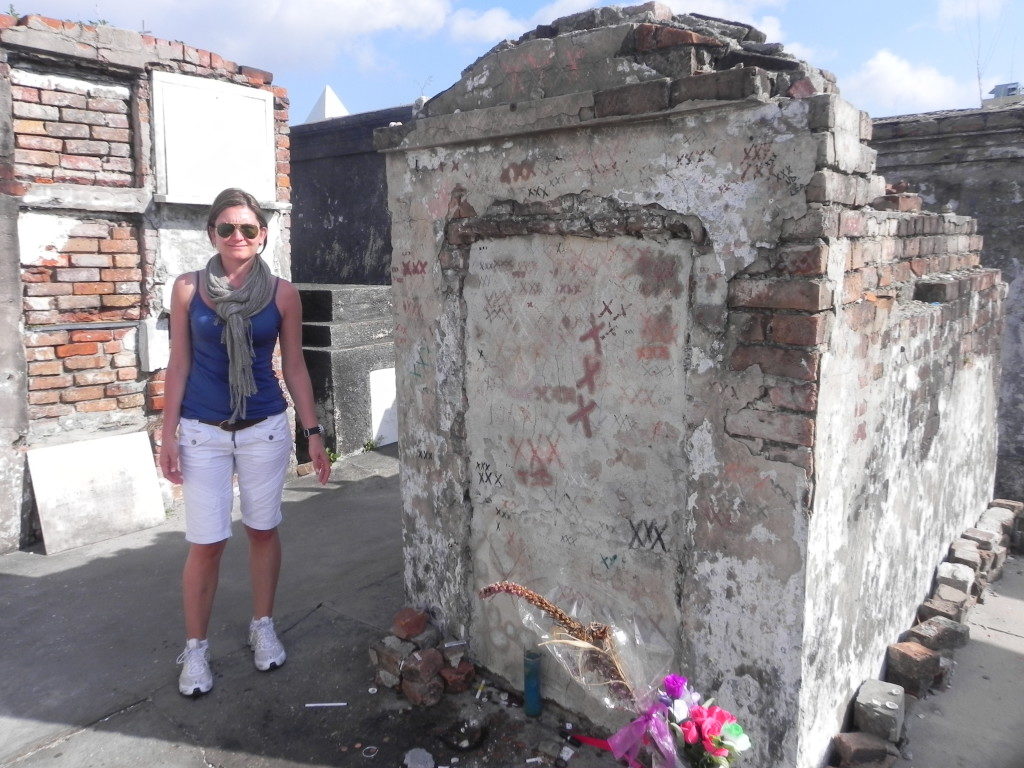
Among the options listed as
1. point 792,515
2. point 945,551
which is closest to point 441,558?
point 792,515

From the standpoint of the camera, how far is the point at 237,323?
292cm

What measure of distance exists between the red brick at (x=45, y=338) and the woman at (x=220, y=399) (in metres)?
2.11

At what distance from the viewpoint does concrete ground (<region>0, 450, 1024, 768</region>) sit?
272 centimetres

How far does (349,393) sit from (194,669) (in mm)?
3586

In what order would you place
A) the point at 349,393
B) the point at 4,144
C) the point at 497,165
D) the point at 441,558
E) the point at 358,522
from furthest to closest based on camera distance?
the point at 349,393 < the point at 358,522 < the point at 4,144 < the point at 441,558 < the point at 497,165

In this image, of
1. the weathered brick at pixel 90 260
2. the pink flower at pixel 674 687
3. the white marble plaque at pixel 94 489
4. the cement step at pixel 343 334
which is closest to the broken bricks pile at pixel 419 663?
the pink flower at pixel 674 687

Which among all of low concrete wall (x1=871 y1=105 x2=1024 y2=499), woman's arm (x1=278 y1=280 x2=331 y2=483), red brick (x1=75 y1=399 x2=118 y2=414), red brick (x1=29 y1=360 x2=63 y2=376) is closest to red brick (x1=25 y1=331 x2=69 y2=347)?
red brick (x1=29 y1=360 x2=63 y2=376)

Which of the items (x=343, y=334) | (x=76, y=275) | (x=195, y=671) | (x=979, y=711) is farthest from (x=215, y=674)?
(x=343, y=334)

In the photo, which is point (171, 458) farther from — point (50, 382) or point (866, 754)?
point (866, 754)

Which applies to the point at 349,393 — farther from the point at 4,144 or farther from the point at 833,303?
the point at 833,303

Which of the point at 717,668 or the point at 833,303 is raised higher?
the point at 833,303

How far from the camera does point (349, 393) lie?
21.2 feet

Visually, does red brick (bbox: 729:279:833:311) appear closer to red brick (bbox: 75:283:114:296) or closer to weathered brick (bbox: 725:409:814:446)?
weathered brick (bbox: 725:409:814:446)

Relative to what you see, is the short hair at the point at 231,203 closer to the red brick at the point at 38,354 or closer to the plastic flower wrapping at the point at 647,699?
the plastic flower wrapping at the point at 647,699
